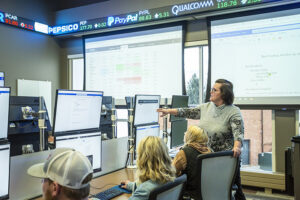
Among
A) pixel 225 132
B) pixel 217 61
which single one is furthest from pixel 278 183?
pixel 217 61

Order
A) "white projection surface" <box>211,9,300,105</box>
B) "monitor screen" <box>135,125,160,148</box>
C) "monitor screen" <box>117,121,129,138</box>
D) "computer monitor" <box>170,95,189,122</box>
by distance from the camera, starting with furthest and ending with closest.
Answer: "monitor screen" <box>117,121,129,138</box>
"white projection surface" <box>211,9,300,105</box>
"computer monitor" <box>170,95,189,122</box>
"monitor screen" <box>135,125,160,148</box>

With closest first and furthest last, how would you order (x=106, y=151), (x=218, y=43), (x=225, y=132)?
1. (x=106, y=151)
2. (x=225, y=132)
3. (x=218, y=43)

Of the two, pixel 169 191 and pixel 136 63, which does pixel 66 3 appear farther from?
pixel 169 191

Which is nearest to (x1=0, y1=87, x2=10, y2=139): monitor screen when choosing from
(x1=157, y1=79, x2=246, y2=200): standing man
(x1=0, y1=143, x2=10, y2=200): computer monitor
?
(x1=0, y1=143, x2=10, y2=200): computer monitor

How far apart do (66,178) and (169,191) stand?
1.57 feet

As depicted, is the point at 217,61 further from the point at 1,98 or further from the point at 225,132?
the point at 1,98

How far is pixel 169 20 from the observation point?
421 cm

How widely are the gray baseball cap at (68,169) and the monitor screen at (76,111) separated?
0.79 metres

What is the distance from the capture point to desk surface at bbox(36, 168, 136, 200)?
6.19ft

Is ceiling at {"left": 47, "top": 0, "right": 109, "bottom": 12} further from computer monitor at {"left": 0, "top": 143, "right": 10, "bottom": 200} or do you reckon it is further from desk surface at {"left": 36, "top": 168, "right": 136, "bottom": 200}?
computer monitor at {"left": 0, "top": 143, "right": 10, "bottom": 200}

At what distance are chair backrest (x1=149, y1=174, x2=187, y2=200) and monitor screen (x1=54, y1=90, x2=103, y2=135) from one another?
2.87 ft

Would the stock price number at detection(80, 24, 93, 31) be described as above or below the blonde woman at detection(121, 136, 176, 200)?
above

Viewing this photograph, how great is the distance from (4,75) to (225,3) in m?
3.53

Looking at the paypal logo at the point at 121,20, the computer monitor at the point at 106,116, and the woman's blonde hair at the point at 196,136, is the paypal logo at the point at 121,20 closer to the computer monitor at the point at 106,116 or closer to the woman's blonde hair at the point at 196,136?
the computer monitor at the point at 106,116
